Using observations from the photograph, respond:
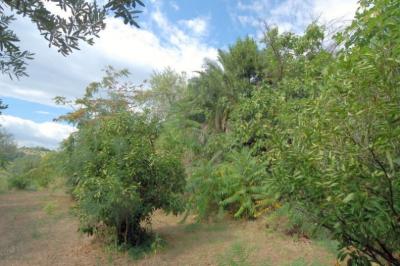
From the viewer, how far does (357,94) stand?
1974 mm

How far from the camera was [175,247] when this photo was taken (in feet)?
22.6

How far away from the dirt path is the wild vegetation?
0.44 meters

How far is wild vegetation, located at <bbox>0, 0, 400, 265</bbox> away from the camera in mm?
1952

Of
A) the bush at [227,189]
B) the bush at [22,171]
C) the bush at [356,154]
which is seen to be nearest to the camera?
the bush at [356,154]

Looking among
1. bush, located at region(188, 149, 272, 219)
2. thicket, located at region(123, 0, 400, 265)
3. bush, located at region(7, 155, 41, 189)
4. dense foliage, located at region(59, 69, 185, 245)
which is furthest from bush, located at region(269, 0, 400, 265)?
bush, located at region(7, 155, 41, 189)

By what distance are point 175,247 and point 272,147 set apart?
193 inches

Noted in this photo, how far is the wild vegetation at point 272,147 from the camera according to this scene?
195cm

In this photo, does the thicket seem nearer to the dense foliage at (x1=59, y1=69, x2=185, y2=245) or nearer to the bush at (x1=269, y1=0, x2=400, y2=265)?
the bush at (x1=269, y1=0, x2=400, y2=265)

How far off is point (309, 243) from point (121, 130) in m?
4.07

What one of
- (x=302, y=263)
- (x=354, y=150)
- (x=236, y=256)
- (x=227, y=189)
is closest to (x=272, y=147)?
(x=354, y=150)

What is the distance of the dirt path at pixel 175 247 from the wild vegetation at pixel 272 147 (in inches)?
17.4

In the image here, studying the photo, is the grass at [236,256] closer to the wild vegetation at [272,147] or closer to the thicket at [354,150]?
the wild vegetation at [272,147]

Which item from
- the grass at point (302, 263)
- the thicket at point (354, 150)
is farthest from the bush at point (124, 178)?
the thicket at point (354, 150)

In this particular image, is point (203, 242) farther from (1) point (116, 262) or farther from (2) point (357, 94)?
(2) point (357, 94)
